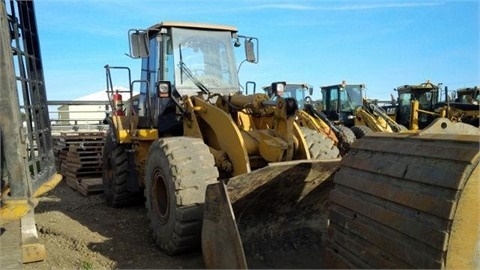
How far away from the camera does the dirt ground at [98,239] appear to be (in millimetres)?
4969

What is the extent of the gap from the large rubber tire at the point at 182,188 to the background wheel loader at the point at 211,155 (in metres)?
0.01

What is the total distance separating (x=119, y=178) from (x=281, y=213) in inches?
140

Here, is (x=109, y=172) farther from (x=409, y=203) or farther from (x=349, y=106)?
(x=349, y=106)

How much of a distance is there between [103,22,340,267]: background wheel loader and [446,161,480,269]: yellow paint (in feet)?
4.87

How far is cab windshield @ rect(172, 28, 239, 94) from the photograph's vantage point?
648cm

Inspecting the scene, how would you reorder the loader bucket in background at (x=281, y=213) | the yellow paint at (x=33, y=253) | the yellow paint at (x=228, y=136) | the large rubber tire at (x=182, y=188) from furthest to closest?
1. the yellow paint at (x=228, y=136)
2. the large rubber tire at (x=182, y=188)
3. the yellow paint at (x=33, y=253)
4. the loader bucket in background at (x=281, y=213)

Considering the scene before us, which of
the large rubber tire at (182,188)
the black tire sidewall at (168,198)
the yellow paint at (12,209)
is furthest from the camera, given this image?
the black tire sidewall at (168,198)

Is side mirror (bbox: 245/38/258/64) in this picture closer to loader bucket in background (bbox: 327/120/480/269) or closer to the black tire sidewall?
the black tire sidewall

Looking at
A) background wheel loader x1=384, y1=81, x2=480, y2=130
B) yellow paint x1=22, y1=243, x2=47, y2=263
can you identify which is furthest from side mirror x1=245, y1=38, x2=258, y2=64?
background wheel loader x1=384, y1=81, x2=480, y2=130

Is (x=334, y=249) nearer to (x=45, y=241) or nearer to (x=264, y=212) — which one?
(x=264, y=212)

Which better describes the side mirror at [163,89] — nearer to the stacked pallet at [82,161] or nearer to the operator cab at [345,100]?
the stacked pallet at [82,161]

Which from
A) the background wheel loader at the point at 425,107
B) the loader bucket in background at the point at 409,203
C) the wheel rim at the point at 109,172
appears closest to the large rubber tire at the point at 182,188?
the loader bucket in background at the point at 409,203

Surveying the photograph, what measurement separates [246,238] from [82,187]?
5.39m

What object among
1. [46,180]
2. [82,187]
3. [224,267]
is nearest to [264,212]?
[224,267]
